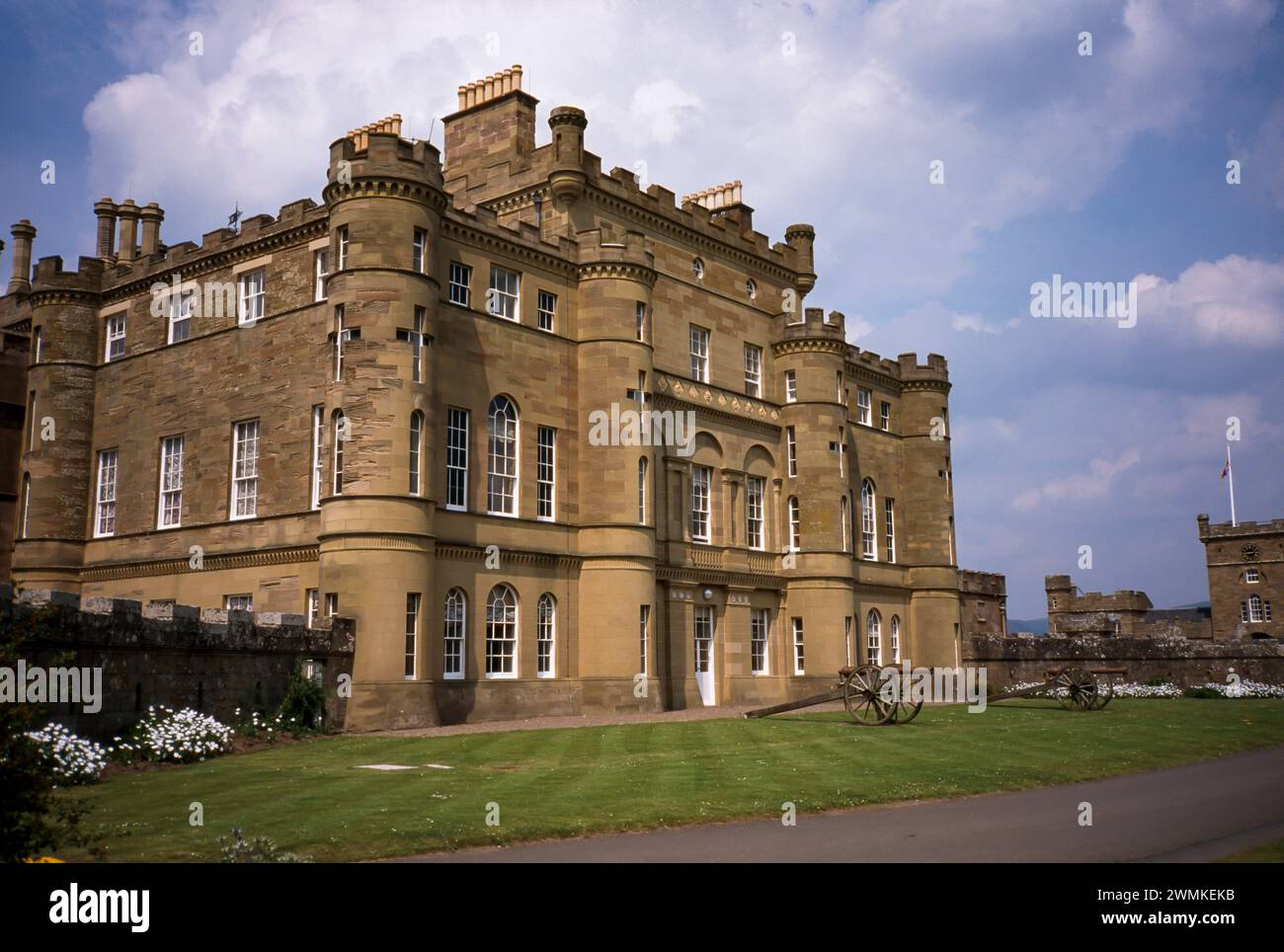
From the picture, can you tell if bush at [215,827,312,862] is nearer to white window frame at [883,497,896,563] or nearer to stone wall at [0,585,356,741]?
stone wall at [0,585,356,741]

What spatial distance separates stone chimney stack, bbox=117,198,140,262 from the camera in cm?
4131

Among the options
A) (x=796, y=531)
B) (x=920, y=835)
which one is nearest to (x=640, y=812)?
(x=920, y=835)

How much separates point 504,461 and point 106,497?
572 inches

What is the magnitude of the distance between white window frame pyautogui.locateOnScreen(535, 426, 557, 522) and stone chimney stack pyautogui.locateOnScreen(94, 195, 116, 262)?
65.6 feet

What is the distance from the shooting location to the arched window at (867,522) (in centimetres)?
4769

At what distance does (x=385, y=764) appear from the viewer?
19062 mm

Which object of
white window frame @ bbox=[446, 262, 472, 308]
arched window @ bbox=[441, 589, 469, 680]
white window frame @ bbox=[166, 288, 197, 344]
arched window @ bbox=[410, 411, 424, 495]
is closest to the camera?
arched window @ bbox=[410, 411, 424, 495]

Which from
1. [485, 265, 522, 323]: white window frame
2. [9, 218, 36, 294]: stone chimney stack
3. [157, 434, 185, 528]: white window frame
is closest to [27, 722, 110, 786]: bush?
[157, 434, 185, 528]: white window frame

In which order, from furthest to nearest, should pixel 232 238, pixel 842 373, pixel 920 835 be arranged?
1. pixel 842 373
2. pixel 232 238
3. pixel 920 835

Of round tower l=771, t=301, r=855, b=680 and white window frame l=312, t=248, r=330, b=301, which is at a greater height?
white window frame l=312, t=248, r=330, b=301

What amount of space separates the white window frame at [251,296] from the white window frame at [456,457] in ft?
23.6

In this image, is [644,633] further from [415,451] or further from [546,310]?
[546,310]

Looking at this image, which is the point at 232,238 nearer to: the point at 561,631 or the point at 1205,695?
the point at 561,631
